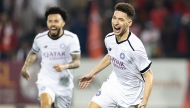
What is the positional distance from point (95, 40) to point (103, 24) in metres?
0.79

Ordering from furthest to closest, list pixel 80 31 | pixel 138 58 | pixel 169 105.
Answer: pixel 80 31, pixel 169 105, pixel 138 58

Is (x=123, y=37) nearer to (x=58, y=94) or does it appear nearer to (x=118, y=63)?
(x=118, y=63)

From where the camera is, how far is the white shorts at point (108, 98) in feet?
29.4

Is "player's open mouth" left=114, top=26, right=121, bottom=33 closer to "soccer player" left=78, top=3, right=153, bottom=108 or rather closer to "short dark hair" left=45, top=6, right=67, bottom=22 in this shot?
"soccer player" left=78, top=3, right=153, bottom=108

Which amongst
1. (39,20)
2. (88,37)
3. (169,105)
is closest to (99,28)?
(88,37)

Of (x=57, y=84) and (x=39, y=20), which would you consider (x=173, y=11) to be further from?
(x=57, y=84)

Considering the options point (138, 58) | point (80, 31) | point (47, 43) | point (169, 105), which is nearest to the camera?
point (138, 58)

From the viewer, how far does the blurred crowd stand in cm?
1738

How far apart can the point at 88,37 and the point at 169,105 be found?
3.45 m

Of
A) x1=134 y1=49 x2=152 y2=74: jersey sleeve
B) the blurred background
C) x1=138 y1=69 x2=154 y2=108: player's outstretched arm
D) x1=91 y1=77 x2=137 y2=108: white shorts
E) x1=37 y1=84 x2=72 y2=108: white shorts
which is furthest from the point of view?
the blurred background

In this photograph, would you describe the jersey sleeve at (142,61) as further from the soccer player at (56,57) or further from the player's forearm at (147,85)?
the soccer player at (56,57)

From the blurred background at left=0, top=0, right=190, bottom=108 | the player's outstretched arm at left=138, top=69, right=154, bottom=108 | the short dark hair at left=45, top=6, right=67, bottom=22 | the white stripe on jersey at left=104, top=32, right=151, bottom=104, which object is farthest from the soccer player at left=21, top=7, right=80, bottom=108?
the blurred background at left=0, top=0, right=190, bottom=108

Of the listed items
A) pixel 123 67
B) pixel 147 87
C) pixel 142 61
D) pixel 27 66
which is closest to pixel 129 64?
pixel 123 67

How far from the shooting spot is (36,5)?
18500 millimetres
